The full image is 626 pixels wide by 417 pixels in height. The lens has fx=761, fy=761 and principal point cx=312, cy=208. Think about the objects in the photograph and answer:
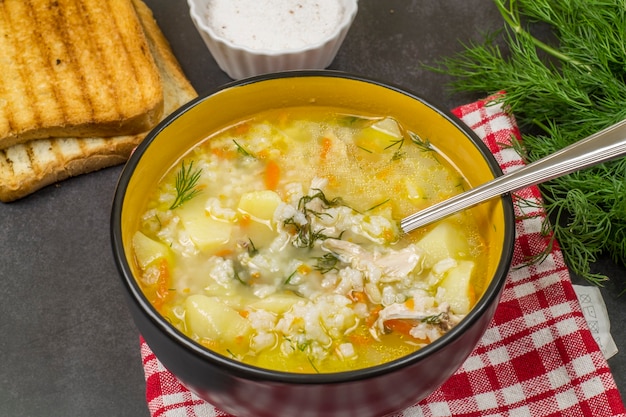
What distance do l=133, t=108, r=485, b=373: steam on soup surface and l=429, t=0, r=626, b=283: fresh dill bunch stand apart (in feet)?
2.01

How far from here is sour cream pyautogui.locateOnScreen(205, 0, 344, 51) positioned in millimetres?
3377

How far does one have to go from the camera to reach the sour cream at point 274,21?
133 inches

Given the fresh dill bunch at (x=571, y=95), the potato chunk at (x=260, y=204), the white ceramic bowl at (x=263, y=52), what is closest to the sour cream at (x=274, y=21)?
the white ceramic bowl at (x=263, y=52)

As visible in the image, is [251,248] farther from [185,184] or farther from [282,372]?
[282,372]

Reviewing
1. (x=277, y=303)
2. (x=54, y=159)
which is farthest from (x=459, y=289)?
(x=54, y=159)

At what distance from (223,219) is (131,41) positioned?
4.55 ft

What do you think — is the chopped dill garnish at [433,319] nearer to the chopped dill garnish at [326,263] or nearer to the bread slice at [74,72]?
the chopped dill garnish at [326,263]

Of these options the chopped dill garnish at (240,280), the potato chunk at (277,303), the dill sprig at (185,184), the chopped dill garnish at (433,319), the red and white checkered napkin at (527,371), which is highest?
the chopped dill garnish at (433,319)

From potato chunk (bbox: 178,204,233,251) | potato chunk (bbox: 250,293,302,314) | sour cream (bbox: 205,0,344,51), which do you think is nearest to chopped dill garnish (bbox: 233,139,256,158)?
potato chunk (bbox: 178,204,233,251)

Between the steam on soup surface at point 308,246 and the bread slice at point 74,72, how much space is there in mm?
823

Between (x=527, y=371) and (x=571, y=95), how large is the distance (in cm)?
119

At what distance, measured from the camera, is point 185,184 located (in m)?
2.37

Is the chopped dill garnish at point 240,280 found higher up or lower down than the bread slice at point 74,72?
higher up

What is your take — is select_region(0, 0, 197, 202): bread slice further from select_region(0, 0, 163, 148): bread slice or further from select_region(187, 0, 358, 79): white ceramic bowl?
select_region(187, 0, 358, 79): white ceramic bowl
